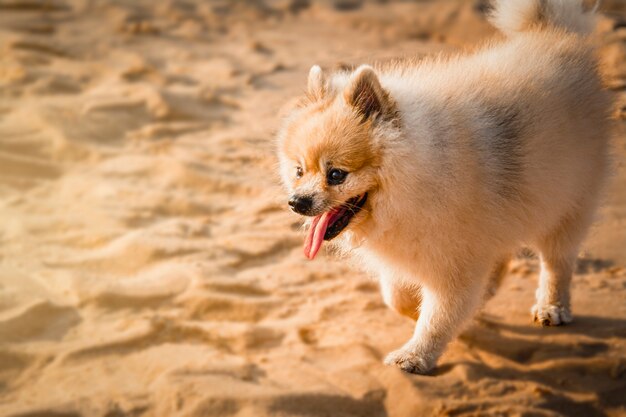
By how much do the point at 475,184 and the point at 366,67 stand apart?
27.2 inches

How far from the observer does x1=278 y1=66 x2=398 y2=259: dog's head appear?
2.72 m

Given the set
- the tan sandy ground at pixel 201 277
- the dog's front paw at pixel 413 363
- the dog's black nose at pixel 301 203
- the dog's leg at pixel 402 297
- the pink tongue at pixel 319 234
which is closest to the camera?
the dog's black nose at pixel 301 203

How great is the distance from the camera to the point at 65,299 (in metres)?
3.67

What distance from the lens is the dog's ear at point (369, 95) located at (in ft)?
8.93

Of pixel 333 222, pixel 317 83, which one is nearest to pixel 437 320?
pixel 333 222

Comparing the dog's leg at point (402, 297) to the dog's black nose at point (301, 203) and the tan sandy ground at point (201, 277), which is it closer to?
the tan sandy ground at point (201, 277)

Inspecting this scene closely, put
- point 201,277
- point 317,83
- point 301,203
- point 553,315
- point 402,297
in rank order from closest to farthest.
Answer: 1. point 301,203
2. point 317,83
3. point 402,297
4. point 553,315
5. point 201,277

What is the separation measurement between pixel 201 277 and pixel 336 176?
1.48 meters

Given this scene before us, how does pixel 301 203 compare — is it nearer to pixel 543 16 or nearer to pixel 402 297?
pixel 402 297

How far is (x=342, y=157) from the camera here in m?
2.72

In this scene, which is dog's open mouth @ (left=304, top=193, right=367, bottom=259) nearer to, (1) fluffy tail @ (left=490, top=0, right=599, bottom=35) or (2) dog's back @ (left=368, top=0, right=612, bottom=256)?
(2) dog's back @ (left=368, top=0, right=612, bottom=256)

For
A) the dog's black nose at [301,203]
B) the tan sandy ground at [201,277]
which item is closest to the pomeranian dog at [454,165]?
the dog's black nose at [301,203]

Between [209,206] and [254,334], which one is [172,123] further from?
[254,334]

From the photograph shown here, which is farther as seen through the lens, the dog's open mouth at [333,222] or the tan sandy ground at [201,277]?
the tan sandy ground at [201,277]
